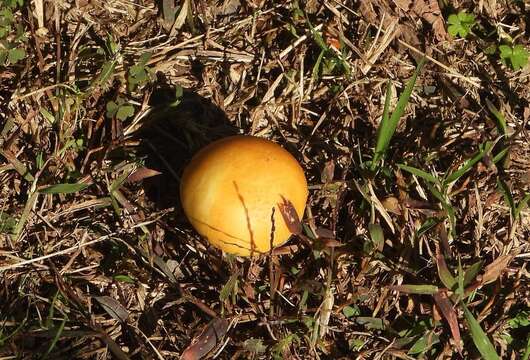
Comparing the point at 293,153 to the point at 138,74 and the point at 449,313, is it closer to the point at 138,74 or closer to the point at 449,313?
the point at 138,74

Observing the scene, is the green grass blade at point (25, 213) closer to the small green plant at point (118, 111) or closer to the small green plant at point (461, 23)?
the small green plant at point (118, 111)

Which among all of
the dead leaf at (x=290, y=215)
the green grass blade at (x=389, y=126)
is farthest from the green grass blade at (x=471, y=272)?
the dead leaf at (x=290, y=215)

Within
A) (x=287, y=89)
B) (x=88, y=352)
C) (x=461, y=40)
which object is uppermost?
(x=461, y=40)

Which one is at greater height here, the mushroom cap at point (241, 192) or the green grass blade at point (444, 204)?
the mushroom cap at point (241, 192)

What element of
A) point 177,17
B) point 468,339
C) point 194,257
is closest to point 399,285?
point 468,339

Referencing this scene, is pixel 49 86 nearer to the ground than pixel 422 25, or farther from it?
nearer to the ground

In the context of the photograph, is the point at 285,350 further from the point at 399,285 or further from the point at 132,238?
the point at 132,238

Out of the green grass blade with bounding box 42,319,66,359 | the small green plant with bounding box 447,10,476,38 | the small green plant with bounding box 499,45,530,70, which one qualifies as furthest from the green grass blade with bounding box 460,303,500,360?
the green grass blade with bounding box 42,319,66,359
